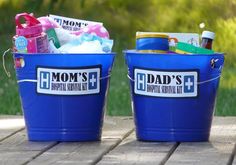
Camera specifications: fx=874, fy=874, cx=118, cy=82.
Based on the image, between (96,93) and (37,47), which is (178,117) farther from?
(37,47)

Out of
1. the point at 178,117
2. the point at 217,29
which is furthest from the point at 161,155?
the point at 217,29

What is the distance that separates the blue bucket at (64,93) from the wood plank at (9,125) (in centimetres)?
31

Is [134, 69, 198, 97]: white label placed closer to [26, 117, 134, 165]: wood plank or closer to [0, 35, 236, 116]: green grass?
[26, 117, 134, 165]: wood plank

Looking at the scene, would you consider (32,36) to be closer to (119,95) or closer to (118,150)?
(118,150)

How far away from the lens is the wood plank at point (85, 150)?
13.0 ft

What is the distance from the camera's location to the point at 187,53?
436 cm

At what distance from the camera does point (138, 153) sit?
414 cm

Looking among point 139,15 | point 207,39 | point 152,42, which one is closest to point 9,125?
point 152,42

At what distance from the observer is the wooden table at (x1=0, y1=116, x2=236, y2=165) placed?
3930 mm

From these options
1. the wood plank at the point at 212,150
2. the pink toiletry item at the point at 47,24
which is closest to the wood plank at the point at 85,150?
the wood plank at the point at 212,150

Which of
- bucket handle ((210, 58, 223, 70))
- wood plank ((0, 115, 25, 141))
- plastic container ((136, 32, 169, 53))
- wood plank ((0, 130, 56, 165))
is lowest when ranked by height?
wood plank ((0, 115, 25, 141))

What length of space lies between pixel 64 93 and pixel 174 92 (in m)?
0.55

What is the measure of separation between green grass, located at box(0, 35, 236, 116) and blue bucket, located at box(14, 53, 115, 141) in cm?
151

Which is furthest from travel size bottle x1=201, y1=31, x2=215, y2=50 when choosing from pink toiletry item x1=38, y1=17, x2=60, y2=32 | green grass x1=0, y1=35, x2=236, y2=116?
green grass x1=0, y1=35, x2=236, y2=116
